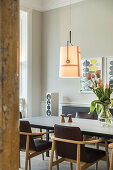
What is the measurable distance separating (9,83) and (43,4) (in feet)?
19.4

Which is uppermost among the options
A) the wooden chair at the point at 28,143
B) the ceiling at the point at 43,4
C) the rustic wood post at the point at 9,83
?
the ceiling at the point at 43,4

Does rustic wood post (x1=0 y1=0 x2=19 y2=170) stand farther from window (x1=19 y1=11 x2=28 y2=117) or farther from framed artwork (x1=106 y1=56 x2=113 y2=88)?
window (x1=19 y1=11 x2=28 y2=117)

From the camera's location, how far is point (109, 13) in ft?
19.3

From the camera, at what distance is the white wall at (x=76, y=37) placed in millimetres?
5957

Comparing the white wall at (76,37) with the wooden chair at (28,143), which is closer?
the wooden chair at (28,143)

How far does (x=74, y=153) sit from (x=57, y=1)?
4757mm

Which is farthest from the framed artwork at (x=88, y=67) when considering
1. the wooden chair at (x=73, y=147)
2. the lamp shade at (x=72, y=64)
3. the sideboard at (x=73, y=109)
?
the wooden chair at (x=73, y=147)

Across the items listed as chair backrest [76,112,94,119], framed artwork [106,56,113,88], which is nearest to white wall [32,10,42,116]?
framed artwork [106,56,113,88]

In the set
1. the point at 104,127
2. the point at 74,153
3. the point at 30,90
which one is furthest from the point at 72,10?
the point at 74,153

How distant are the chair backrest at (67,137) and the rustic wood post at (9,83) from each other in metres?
1.41

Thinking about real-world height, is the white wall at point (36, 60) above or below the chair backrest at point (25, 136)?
above

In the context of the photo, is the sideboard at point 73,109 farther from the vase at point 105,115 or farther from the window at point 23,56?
the vase at point 105,115

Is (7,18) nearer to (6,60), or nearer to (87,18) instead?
(6,60)

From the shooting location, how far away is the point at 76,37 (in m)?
6.41
